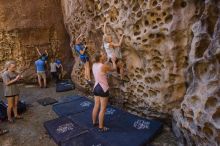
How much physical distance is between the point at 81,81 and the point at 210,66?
5.30 meters

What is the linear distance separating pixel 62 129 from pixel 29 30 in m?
5.94

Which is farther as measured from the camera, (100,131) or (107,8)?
(107,8)

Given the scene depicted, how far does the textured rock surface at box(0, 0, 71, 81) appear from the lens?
997 cm

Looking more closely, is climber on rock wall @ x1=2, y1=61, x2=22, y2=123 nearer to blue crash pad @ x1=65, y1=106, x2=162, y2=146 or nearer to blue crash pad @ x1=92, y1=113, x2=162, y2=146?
blue crash pad @ x1=65, y1=106, x2=162, y2=146

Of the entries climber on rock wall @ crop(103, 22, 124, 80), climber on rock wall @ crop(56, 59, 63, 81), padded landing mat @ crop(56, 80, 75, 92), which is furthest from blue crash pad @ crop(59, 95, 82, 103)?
climber on rock wall @ crop(56, 59, 63, 81)

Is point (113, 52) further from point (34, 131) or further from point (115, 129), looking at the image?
point (34, 131)

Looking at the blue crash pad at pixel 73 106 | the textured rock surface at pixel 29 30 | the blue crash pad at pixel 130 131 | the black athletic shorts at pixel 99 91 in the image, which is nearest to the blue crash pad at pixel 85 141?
the blue crash pad at pixel 130 131

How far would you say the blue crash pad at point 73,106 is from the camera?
258 inches

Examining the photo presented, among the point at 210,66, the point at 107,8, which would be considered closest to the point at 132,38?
the point at 107,8

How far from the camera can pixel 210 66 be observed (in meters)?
3.90

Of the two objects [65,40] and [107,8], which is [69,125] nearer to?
[107,8]

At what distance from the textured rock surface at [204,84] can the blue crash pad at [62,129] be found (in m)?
2.10

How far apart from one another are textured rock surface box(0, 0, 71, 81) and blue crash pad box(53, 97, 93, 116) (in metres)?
3.64

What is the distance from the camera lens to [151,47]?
17.3 feet
